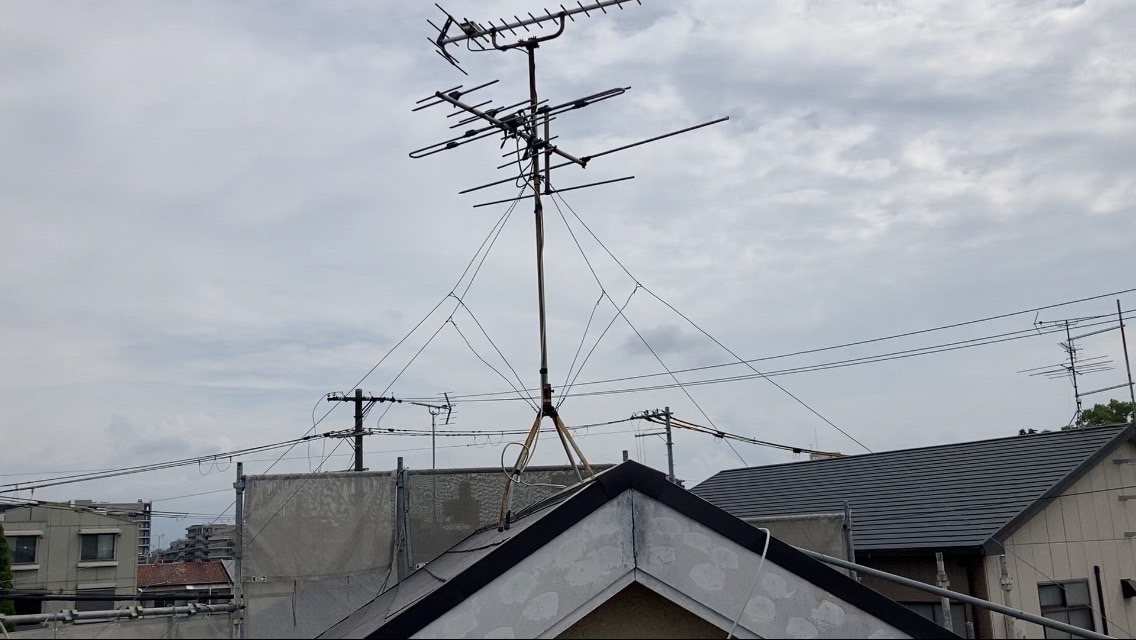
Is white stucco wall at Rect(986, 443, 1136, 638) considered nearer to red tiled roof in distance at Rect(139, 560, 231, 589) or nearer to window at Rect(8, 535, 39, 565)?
window at Rect(8, 535, 39, 565)

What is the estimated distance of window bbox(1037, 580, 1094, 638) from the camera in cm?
1842

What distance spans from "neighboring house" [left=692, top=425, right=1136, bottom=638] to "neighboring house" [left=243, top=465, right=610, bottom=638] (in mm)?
8985

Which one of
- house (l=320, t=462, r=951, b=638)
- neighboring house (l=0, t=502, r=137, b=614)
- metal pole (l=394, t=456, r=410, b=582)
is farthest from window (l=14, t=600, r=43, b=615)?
house (l=320, t=462, r=951, b=638)

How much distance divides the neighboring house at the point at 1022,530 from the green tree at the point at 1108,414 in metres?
23.1

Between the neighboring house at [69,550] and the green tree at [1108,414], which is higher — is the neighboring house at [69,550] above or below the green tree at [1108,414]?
below

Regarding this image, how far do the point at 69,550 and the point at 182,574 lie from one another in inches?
533

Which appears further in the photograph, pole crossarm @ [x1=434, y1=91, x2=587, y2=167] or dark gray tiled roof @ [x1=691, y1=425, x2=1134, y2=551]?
dark gray tiled roof @ [x1=691, y1=425, x2=1134, y2=551]

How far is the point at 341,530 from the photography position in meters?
13.5

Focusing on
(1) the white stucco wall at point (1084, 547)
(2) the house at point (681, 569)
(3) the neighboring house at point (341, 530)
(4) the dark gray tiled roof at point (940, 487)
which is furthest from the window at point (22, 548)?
(2) the house at point (681, 569)

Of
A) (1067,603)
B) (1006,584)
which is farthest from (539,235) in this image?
(1067,603)

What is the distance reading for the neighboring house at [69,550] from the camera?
158ft

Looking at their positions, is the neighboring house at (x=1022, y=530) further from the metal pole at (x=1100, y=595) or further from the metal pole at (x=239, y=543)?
the metal pole at (x=239, y=543)

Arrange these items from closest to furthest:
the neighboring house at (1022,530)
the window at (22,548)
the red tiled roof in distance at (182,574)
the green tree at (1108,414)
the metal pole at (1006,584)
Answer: the metal pole at (1006,584) → the neighboring house at (1022,530) → the green tree at (1108,414) → the window at (22,548) → the red tiled roof in distance at (182,574)

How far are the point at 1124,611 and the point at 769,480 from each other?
9704mm
